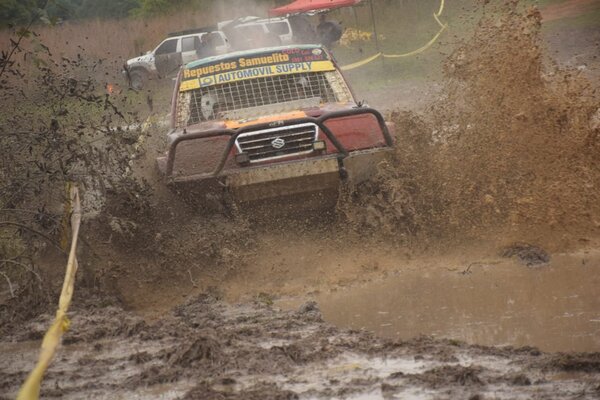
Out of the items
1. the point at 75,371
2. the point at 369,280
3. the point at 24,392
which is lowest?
the point at 369,280

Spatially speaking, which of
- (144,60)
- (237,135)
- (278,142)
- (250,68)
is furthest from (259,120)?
(144,60)

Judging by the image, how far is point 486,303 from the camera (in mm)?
6414

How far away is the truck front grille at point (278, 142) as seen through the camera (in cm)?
800

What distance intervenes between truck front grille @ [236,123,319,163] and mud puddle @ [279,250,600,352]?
135 cm

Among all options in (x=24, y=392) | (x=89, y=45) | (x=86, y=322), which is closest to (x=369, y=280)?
(x=86, y=322)

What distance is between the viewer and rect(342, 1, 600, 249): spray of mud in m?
8.06

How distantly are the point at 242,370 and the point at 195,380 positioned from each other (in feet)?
0.84

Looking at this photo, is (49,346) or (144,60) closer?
(49,346)

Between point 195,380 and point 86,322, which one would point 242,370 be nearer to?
point 195,380

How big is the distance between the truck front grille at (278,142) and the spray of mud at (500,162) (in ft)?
2.32

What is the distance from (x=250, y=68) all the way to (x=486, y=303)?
3973 millimetres

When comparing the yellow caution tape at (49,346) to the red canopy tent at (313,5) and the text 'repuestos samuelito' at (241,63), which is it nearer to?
the text 'repuestos samuelito' at (241,63)

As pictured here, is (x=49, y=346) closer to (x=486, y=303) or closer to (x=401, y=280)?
(x=486, y=303)

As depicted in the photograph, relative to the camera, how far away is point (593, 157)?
8422 millimetres
